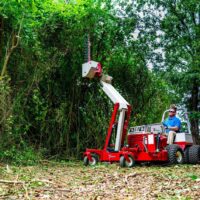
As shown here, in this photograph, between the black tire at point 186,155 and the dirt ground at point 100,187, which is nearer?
the dirt ground at point 100,187

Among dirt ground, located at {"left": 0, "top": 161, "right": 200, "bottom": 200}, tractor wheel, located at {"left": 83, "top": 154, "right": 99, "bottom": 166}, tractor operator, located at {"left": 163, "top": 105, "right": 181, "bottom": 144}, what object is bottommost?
dirt ground, located at {"left": 0, "top": 161, "right": 200, "bottom": 200}

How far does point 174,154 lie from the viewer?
31.8ft

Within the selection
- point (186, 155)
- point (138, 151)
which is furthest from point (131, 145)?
point (186, 155)

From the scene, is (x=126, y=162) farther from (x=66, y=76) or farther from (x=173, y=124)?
(x=66, y=76)

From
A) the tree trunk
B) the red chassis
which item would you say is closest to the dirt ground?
the red chassis

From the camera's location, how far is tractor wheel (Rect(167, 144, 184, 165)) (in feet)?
31.7

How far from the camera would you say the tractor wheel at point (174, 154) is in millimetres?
9672

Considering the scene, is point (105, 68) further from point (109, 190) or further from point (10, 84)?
point (109, 190)

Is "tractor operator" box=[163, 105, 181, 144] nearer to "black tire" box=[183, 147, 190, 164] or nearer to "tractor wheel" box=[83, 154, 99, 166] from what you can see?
"black tire" box=[183, 147, 190, 164]

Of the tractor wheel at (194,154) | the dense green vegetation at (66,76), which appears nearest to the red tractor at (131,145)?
the tractor wheel at (194,154)

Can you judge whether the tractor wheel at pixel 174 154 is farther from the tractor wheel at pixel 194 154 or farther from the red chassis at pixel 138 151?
the tractor wheel at pixel 194 154

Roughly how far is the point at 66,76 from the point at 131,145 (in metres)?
2.37

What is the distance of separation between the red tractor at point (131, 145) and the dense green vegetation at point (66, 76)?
0.92m

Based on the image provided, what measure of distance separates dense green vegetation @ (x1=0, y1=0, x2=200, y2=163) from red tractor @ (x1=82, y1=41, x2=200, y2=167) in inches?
36.4
